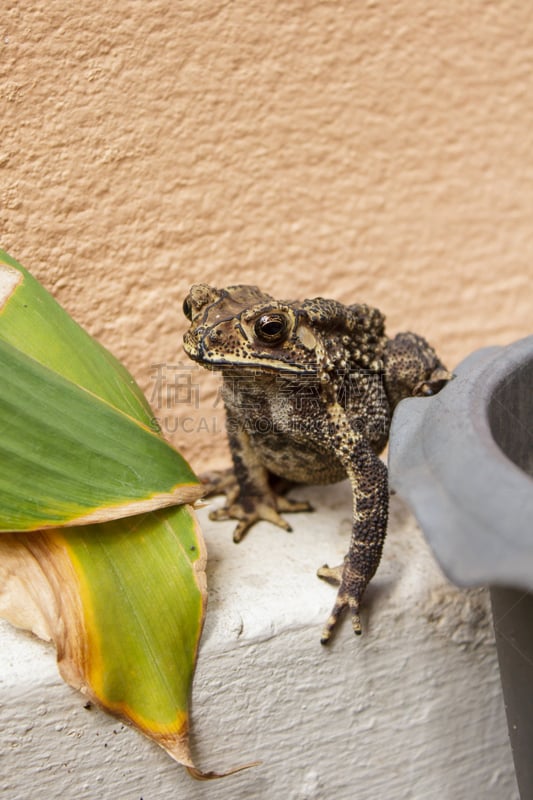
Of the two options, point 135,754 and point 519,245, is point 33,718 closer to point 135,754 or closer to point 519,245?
point 135,754

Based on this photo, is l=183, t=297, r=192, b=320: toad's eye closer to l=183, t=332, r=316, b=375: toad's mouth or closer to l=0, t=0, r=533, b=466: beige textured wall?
l=183, t=332, r=316, b=375: toad's mouth

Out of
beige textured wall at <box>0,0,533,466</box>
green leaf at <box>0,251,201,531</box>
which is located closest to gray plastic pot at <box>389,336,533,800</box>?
green leaf at <box>0,251,201,531</box>

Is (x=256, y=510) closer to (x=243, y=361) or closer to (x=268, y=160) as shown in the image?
(x=243, y=361)

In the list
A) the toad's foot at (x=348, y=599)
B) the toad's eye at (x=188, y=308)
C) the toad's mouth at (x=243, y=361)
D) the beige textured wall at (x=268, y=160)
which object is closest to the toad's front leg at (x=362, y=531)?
the toad's foot at (x=348, y=599)

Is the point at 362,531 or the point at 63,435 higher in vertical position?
the point at 63,435

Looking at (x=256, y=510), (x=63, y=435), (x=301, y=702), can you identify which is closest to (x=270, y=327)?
(x=63, y=435)
